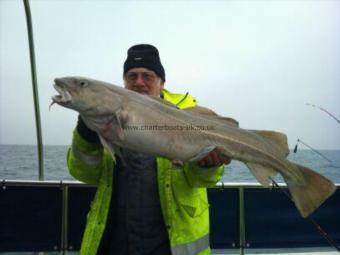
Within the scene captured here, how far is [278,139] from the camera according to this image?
429 centimetres

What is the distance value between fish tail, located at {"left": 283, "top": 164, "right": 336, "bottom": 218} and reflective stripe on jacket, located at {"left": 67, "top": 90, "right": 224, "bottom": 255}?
0.86 m

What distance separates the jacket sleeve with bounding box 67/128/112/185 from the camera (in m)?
3.76

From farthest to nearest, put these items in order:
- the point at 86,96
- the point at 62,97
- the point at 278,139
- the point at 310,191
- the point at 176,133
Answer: the point at 278,139
the point at 310,191
the point at 176,133
the point at 86,96
the point at 62,97

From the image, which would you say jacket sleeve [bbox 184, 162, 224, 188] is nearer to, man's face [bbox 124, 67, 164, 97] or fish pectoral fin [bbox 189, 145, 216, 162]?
fish pectoral fin [bbox 189, 145, 216, 162]

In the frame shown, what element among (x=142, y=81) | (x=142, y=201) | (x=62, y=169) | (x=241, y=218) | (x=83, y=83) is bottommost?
(x=62, y=169)

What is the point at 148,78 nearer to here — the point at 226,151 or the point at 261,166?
the point at 226,151

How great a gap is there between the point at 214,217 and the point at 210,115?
2449 millimetres

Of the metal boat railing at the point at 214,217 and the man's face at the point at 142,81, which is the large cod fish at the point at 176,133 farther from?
the metal boat railing at the point at 214,217

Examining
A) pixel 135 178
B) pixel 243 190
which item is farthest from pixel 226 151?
pixel 243 190

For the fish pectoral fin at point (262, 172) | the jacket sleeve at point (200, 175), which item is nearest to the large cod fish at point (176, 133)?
the fish pectoral fin at point (262, 172)

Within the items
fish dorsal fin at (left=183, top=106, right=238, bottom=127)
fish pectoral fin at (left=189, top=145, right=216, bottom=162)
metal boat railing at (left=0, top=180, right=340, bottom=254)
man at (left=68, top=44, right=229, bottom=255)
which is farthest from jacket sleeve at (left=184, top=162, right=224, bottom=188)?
metal boat railing at (left=0, top=180, right=340, bottom=254)

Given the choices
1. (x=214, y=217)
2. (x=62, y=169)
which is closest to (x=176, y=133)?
(x=214, y=217)

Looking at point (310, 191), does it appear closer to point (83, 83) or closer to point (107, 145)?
point (107, 145)

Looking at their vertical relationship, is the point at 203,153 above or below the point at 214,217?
above
